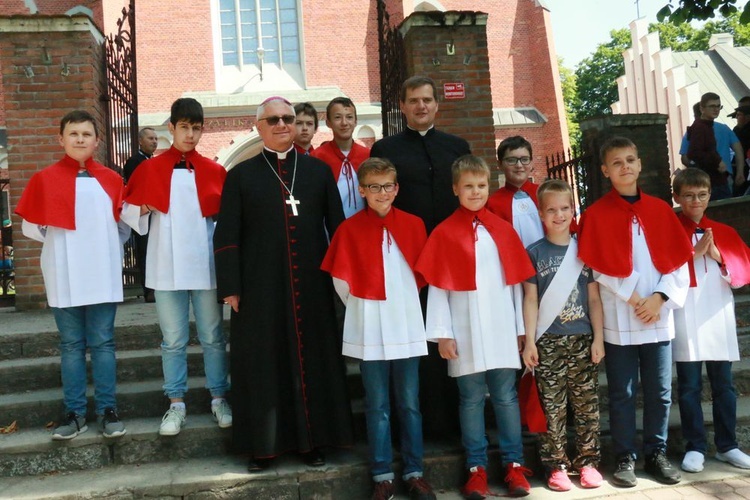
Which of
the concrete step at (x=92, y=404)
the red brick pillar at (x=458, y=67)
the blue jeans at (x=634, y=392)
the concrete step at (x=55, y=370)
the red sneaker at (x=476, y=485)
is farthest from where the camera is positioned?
the red brick pillar at (x=458, y=67)

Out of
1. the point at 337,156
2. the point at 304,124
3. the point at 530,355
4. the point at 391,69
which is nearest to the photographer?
the point at 530,355

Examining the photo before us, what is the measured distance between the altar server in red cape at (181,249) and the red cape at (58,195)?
0.20 metres

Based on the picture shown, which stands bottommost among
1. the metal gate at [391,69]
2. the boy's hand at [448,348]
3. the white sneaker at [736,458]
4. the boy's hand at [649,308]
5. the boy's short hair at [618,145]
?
the white sneaker at [736,458]

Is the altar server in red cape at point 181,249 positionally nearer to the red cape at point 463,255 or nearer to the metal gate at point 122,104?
the red cape at point 463,255

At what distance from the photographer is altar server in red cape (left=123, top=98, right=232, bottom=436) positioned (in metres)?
4.17

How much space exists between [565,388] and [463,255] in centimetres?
97

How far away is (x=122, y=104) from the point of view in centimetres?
796

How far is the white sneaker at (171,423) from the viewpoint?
4059 millimetres

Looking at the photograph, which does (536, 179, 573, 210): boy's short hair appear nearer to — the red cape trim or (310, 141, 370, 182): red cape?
the red cape trim

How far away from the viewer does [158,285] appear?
4.18m

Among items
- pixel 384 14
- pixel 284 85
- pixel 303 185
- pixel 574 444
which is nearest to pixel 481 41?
pixel 384 14

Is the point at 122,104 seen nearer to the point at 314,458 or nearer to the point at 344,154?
the point at 344,154

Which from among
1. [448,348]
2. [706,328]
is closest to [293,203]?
[448,348]

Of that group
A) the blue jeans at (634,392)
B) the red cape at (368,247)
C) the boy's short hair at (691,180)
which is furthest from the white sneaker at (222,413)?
the boy's short hair at (691,180)
